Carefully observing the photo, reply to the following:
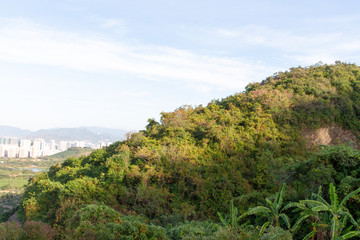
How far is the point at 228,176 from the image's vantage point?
15039 millimetres

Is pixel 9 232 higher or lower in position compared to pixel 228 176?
lower

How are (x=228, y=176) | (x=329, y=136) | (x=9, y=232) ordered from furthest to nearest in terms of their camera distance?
(x=329, y=136) < (x=228, y=176) < (x=9, y=232)

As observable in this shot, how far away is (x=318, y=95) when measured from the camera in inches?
862

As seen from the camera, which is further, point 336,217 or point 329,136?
point 329,136

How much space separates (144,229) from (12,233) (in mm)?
3645

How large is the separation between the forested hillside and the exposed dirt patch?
0.25 feet

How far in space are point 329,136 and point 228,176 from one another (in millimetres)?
9912

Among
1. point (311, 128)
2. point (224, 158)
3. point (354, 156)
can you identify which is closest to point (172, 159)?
point (224, 158)

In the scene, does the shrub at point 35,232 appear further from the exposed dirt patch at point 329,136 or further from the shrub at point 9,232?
the exposed dirt patch at point 329,136

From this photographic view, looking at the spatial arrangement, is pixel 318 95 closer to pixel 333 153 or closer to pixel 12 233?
pixel 333 153

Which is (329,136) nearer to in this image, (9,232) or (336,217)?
(336,217)

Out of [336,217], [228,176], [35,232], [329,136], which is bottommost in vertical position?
[35,232]

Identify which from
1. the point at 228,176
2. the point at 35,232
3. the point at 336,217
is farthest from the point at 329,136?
the point at 35,232

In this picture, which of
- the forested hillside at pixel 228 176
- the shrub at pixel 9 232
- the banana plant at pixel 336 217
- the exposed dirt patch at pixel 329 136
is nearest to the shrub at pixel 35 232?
the shrub at pixel 9 232
